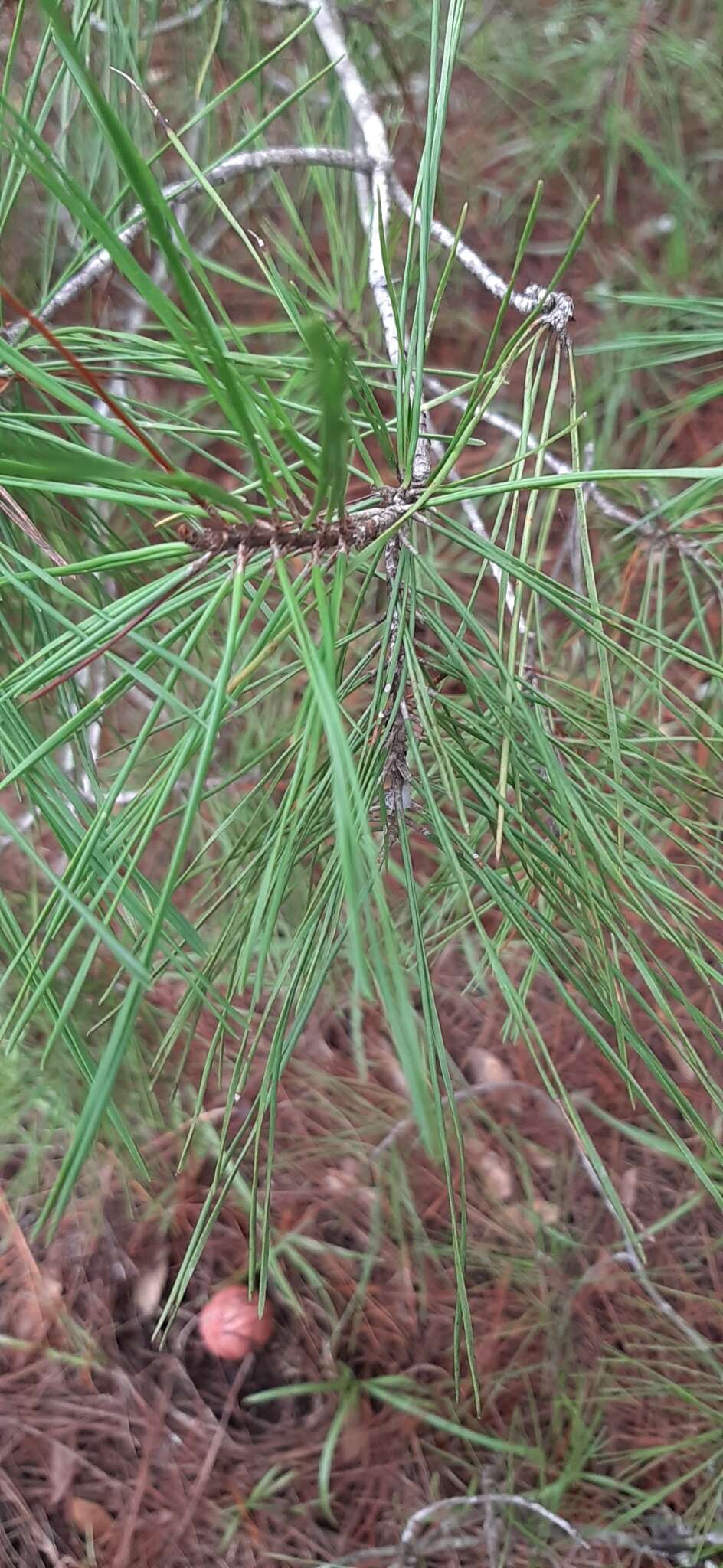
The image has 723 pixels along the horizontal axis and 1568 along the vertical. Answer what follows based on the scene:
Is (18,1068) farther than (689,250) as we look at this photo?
No

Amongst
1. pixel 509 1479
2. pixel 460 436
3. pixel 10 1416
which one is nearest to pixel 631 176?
pixel 460 436

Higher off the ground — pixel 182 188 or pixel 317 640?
pixel 182 188

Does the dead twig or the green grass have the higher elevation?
the dead twig

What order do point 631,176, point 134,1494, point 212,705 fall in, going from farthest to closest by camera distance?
point 631,176
point 134,1494
point 212,705

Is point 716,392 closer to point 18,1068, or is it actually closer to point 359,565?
point 359,565

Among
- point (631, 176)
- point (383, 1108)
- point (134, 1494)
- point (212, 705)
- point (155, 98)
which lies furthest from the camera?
point (631, 176)

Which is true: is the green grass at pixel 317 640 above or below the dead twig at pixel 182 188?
below

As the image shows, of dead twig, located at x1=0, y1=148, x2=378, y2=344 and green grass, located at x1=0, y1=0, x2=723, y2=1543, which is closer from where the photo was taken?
green grass, located at x1=0, y1=0, x2=723, y2=1543

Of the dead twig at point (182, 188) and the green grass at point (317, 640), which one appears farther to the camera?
the dead twig at point (182, 188)
